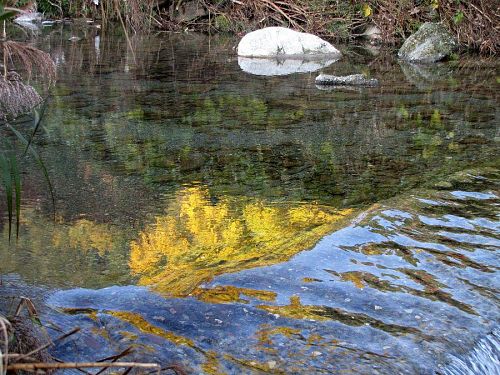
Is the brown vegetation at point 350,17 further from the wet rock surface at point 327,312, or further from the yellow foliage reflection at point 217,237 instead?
the wet rock surface at point 327,312

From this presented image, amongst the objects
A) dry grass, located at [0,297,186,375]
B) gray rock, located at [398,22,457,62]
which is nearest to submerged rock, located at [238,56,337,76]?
gray rock, located at [398,22,457,62]

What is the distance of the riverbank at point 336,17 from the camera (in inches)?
502

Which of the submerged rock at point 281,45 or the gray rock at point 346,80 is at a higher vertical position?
the submerged rock at point 281,45

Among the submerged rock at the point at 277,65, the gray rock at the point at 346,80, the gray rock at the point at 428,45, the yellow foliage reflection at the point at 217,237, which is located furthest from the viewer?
the gray rock at the point at 428,45

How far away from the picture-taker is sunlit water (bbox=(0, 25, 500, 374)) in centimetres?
269

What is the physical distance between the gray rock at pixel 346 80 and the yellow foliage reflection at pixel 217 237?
4589mm

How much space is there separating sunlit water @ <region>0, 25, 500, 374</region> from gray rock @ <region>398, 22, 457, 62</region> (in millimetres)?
4298

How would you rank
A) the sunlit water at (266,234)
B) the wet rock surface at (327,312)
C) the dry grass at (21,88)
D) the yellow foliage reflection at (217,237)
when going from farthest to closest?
1. the dry grass at (21,88)
2. the yellow foliage reflection at (217,237)
3. the sunlit water at (266,234)
4. the wet rock surface at (327,312)

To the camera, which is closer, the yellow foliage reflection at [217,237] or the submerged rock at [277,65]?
the yellow foliage reflection at [217,237]

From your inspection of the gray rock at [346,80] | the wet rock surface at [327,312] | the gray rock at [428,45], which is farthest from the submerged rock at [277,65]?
the wet rock surface at [327,312]

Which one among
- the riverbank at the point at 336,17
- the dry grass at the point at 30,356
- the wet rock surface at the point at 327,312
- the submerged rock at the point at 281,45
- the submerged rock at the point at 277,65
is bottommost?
the wet rock surface at the point at 327,312

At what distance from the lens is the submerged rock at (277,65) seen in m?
10.1

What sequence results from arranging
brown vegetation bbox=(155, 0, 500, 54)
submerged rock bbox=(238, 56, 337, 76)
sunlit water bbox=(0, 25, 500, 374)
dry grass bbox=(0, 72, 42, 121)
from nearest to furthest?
sunlit water bbox=(0, 25, 500, 374), dry grass bbox=(0, 72, 42, 121), submerged rock bbox=(238, 56, 337, 76), brown vegetation bbox=(155, 0, 500, 54)

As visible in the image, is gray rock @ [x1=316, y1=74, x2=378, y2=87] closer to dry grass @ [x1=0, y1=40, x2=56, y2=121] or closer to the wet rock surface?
dry grass @ [x1=0, y1=40, x2=56, y2=121]
